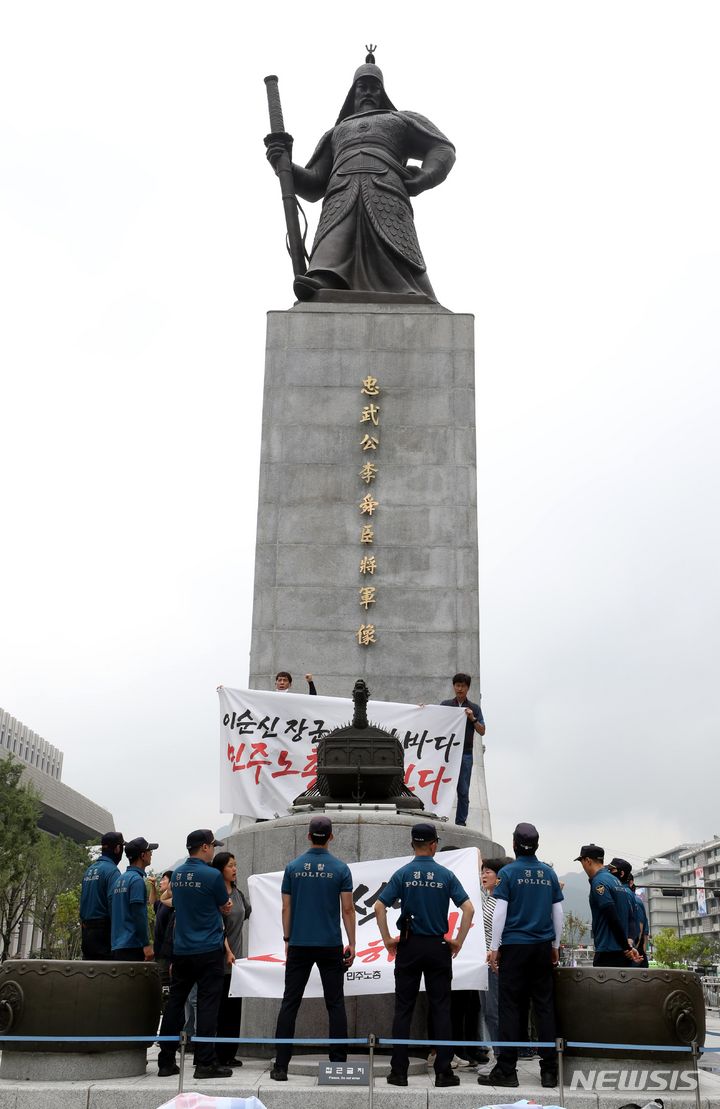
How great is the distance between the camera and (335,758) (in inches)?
376

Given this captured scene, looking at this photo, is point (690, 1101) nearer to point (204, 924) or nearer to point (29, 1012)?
point (204, 924)

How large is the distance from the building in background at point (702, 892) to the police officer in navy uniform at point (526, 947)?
99.1 meters

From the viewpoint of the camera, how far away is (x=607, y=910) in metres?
7.52

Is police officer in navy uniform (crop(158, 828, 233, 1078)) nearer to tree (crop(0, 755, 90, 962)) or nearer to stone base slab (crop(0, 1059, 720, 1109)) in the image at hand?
stone base slab (crop(0, 1059, 720, 1109))

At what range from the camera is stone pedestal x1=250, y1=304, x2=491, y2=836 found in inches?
643

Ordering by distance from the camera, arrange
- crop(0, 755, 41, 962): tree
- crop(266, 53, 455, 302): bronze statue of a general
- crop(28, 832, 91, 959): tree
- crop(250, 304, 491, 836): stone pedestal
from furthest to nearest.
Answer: crop(28, 832, 91, 959): tree
crop(0, 755, 41, 962): tree
crop(266, 53, 455, 302): bronze statue of a general
crop(250, 304, 491, 836): stone pedestal

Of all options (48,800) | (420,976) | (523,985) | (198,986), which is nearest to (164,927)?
(198,986)

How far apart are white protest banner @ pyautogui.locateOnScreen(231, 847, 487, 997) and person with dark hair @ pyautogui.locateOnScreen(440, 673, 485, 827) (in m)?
3.92

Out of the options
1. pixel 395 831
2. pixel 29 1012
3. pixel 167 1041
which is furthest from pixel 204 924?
pixel 395 831

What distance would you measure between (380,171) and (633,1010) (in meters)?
16.8

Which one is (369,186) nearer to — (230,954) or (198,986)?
(230,954)

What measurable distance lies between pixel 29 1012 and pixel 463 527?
11.6 metres

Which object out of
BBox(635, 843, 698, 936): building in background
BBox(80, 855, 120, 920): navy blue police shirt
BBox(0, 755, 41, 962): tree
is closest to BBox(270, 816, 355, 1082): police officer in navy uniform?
BBox(80, 855, 120, 920): navy blue police shirt

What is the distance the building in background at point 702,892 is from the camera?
103m
